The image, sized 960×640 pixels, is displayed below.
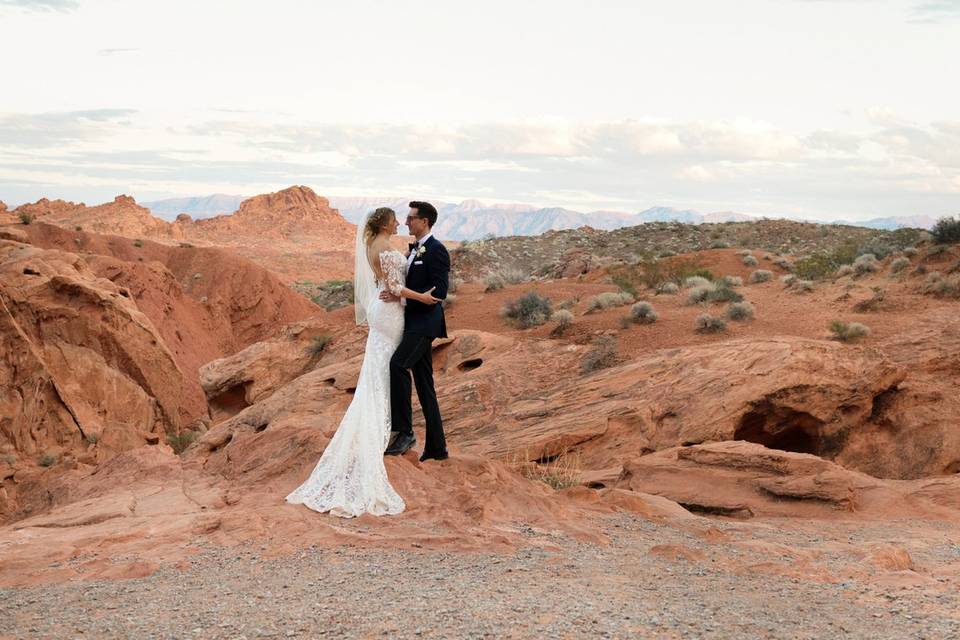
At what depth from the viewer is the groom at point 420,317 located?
26.5 ft

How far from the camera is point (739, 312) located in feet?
53.0

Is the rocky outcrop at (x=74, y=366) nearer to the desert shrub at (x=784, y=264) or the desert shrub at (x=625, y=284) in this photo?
the desert shrub at (x=625, y=284)

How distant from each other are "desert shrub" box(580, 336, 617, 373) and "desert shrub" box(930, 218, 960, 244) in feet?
34.7

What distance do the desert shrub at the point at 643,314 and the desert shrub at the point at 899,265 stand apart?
690 cm

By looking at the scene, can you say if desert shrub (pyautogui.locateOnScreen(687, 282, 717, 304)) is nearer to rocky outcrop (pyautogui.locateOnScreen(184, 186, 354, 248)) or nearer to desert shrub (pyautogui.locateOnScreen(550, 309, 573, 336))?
desert shrub (pyautogui.locateOnScreen(550, 309, 573, 336))

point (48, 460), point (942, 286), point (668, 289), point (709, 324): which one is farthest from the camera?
point (668, 289)

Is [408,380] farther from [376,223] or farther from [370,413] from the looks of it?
[376,223]

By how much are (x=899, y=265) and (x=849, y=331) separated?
5.69 m

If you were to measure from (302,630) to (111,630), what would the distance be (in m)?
1.00

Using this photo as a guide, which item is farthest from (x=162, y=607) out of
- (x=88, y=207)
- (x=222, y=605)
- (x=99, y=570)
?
(x=88, y=207)

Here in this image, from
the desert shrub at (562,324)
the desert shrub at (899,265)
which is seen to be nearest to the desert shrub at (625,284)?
the desert shrub at (562,324)

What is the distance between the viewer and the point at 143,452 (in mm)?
10680

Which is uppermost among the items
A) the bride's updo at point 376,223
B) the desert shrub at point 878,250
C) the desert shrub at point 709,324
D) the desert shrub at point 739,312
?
the desert shrub at point 878,250

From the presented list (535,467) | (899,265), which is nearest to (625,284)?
(899,265)
